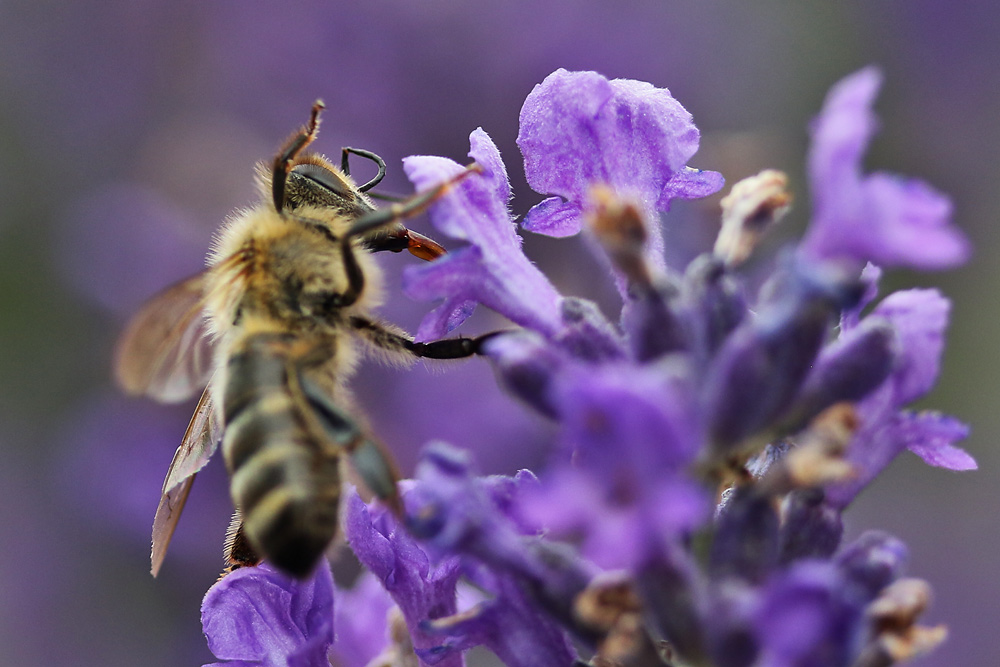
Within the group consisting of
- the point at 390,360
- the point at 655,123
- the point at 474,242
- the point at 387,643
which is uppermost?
the point at 655,123

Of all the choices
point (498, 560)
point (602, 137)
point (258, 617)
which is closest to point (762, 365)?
point (498, 560)

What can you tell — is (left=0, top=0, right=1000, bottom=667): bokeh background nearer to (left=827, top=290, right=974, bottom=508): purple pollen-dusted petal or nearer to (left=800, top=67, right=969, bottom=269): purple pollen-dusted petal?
(left=827, top=290, right=974, bottom=508): purple pollen-dusted petal

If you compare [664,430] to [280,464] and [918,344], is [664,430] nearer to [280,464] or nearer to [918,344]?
[918,344]

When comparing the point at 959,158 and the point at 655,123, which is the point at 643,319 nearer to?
the point at 655,123

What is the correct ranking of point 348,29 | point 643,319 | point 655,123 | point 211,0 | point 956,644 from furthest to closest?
point 211,0, point 348,29, point 956,644, point 655,123, point 643,319

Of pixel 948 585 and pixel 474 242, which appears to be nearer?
pixel 474 242

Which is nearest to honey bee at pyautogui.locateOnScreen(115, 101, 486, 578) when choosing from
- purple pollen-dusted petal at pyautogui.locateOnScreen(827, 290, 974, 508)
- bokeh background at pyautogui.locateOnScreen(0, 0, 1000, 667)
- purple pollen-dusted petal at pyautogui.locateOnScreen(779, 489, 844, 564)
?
purple pollen-dusted petal at pyautogui.locateOnScreen(779, 489, 844, 564)

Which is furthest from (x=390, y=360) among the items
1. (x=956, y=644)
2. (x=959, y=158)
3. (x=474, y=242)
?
(x=959, y=158)
